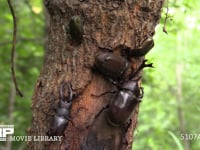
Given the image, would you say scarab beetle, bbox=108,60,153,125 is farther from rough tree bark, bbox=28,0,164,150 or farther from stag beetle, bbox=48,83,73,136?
stag beetle, bbox=48,83,73,136

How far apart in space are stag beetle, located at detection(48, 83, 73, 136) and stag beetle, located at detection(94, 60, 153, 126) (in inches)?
8.0

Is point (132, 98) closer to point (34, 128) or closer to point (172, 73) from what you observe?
point (34, 128)

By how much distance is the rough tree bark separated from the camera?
1.70 meters

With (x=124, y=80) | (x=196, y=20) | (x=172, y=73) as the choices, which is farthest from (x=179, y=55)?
(x=124, y=80)

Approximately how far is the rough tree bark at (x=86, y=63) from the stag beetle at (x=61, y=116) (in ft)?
0.11

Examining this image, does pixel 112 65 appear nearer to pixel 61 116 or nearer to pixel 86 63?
pixel 86 63

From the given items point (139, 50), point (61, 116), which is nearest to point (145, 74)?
point (139, 50)

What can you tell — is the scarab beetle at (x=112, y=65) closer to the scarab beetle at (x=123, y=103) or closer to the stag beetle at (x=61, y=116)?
the scarab beetle at (x=123, y=103)

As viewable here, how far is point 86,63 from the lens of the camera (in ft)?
5.65

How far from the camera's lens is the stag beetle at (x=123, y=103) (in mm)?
1681

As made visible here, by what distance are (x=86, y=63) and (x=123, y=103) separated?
265 mm

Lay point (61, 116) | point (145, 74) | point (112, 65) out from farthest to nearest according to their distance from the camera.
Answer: point (145, 74), point (112, 65), point (61, 116)

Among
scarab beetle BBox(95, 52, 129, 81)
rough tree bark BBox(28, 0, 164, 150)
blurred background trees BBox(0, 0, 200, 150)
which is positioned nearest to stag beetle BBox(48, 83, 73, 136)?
rough tree bark BBox(28, 0, 164, 150)

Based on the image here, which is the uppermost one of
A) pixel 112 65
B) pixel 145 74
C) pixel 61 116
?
pixel 145 74
